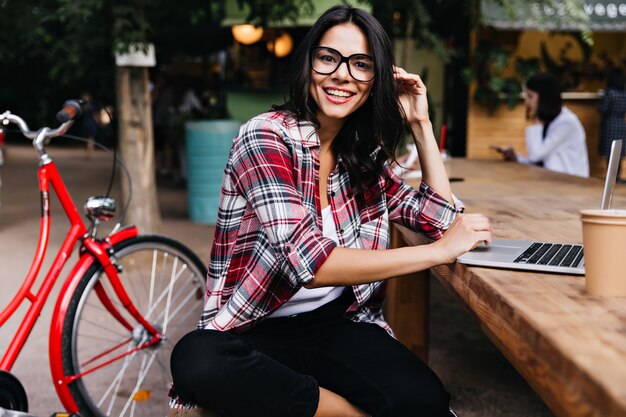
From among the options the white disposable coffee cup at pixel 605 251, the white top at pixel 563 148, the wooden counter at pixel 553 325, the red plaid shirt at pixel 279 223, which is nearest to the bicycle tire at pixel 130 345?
the red plaid shirt at pixel 279 223

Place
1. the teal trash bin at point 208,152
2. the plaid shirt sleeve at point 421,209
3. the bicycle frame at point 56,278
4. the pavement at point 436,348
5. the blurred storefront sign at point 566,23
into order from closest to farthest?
the plaid shirt sleeve at point 421,209, the bicycle frame at point 56,278, the pavement at point 436,348, the teal trash bin at point 208,152, the blurred storefront sign at point 566,23

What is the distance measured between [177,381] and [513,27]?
8.92m

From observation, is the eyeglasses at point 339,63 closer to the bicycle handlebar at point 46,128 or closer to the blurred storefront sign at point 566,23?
the bicycle handlebar at point 46,128

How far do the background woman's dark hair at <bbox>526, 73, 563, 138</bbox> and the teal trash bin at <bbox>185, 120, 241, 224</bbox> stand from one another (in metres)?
3.55

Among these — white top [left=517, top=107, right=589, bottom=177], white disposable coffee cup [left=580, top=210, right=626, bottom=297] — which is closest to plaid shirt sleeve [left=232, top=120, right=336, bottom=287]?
white disposable coffee cup [left=580, top=210, right=626, bottom=297]

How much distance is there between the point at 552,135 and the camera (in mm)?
5438

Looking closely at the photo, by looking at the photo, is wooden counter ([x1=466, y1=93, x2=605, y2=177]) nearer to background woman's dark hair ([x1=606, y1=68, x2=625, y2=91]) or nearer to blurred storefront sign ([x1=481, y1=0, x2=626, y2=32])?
background woman's dark hair ([x1=606, y1=68, x2=625, y2=91])

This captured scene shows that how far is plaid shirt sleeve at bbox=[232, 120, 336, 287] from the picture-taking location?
187 cm

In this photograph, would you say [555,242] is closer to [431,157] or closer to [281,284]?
[431,157]

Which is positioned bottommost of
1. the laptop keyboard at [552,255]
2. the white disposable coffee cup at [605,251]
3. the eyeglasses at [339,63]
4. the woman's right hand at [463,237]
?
the laptop keyboard at [552,255]

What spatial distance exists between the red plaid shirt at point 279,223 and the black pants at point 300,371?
112 mm

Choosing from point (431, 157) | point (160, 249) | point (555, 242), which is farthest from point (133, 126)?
point (555, 242)

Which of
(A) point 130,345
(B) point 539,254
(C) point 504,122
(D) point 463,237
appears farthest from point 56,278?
(C) point 504,122

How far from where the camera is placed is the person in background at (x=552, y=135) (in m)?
5.41
